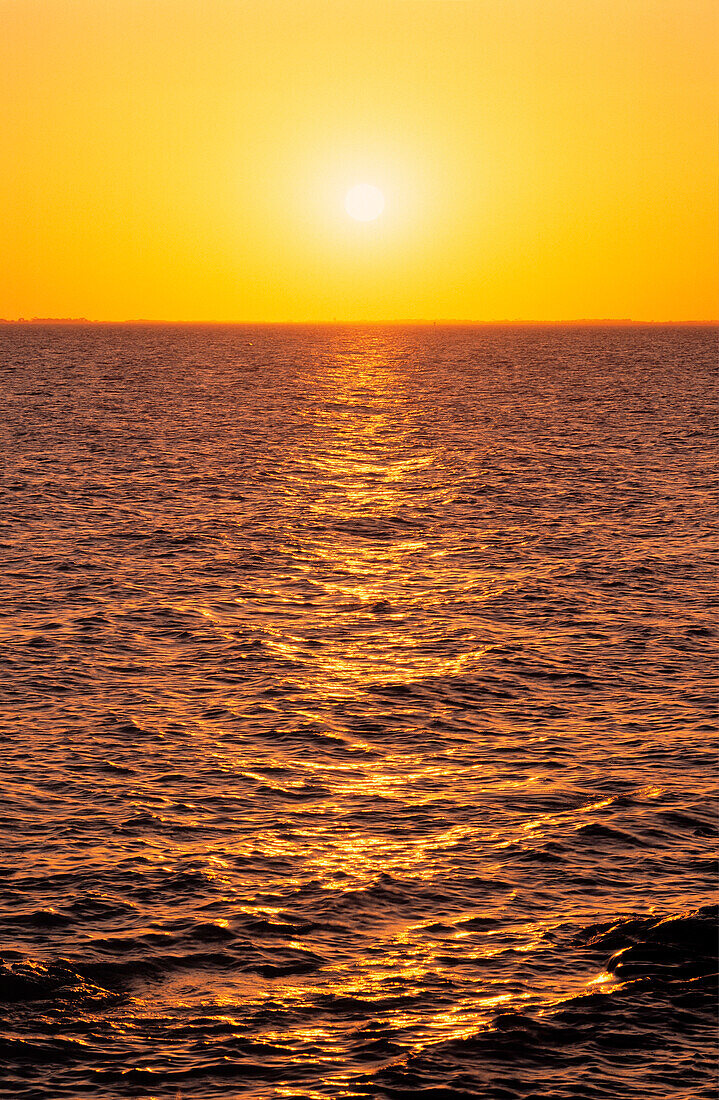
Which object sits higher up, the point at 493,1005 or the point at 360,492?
the point at 360,492

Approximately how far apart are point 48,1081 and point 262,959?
12.2 feet

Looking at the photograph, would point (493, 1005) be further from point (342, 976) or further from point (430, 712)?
point (430, 712)

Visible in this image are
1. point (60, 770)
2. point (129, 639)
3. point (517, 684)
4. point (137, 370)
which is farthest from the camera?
point (137, 370)

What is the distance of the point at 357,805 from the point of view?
2233 centimetres

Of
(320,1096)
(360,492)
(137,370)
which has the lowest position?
(320,1096)

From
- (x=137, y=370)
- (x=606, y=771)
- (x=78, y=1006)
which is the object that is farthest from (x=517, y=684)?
(x=137, y=370)

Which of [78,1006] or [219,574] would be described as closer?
[78,1006]

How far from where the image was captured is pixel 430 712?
27.8 m

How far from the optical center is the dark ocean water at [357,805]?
1500 centimetres

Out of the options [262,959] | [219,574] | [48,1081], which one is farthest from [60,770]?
[219,574]

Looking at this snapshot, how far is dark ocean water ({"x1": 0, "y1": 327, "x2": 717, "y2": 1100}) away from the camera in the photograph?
49.2 feet

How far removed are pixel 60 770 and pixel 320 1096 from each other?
11.4 metres

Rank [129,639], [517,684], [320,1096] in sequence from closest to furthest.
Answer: [320,1096]
[517,684]
[129,639]

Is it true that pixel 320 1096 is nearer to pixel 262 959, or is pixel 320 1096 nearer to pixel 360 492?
pixel 262 959
